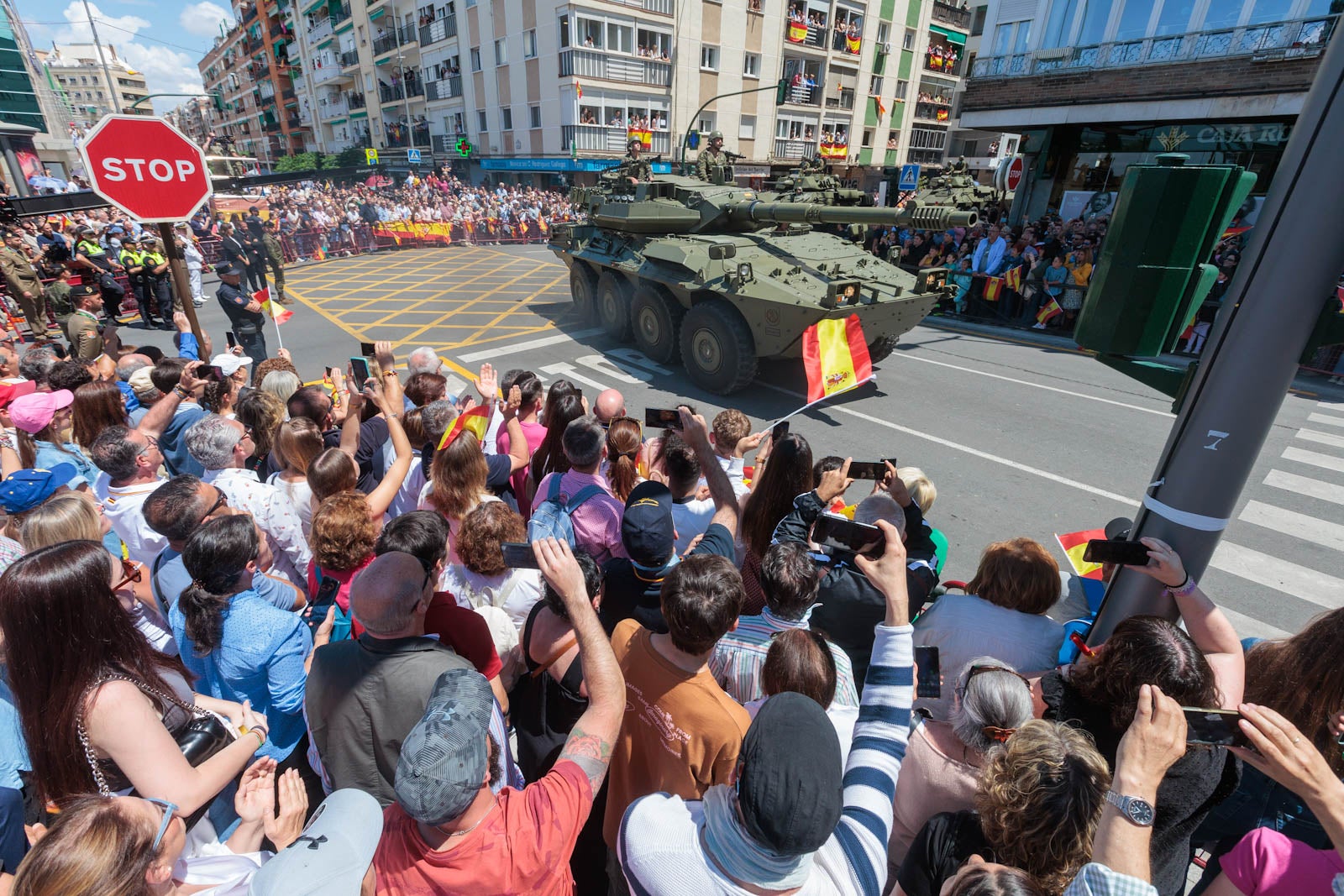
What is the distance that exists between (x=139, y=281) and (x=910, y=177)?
47.7ft

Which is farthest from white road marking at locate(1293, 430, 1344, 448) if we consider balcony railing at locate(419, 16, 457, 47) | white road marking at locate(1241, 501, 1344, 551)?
balcony railing at locate(419, 16, 457, 47)

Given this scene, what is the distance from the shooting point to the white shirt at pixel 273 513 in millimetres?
3223

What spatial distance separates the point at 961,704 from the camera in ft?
5.79

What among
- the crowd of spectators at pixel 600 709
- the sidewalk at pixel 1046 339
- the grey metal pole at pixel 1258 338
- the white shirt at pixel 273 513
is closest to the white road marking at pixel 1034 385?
the sidewalk at pixel 1046 339

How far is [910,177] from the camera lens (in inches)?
486

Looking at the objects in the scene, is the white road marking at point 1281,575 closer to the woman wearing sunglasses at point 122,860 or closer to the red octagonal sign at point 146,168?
the woman wearing sunglasses at point 122,860

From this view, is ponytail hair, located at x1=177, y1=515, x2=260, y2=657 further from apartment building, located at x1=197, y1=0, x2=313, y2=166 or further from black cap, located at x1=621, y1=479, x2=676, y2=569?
apartment building, located at x1=197, y1=0, x2=313, y2=166

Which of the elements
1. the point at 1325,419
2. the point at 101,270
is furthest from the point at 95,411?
the point at 1325,419

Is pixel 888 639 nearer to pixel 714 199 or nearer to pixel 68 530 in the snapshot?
pixel 68 530

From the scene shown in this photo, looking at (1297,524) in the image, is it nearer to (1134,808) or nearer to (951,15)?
(1134,808)

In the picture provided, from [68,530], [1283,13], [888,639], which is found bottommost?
[68,530]

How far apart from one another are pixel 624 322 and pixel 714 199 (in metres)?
2.40

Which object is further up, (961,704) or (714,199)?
(714,199)

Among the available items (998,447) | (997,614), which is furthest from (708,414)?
(997,614)
